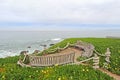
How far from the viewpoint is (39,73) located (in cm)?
1650

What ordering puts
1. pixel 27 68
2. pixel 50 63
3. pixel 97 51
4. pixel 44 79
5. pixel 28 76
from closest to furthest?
pixel 44 79 → pixel 28 76 → pixel 27 68 → pixel 50 63 → pixel 97 51

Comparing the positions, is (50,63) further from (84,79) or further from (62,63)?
(84,79)

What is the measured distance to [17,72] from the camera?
663 inches

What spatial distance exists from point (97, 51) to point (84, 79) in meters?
11.6

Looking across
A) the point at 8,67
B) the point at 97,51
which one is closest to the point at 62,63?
the point at 8,67

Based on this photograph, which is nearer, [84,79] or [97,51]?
[84,79]

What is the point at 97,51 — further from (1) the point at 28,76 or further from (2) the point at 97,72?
(1) the point at 28,76

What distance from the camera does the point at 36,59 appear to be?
19.4m

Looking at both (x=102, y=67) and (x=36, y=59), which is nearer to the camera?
(x=36, y=59)

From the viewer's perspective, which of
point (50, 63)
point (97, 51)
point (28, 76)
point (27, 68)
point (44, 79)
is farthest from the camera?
point (97, 51)

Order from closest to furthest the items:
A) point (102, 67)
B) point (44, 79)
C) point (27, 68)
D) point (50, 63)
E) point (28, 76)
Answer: point (44, 79) < point (28, 76) < point (27, 68) < point (50, 63) < point (102, 67)

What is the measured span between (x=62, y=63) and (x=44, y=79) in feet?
14.2

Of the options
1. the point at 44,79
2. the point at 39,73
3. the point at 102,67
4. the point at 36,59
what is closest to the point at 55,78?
the point at 44,79

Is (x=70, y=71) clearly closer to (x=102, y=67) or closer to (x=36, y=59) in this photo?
(x=36, y=59)
